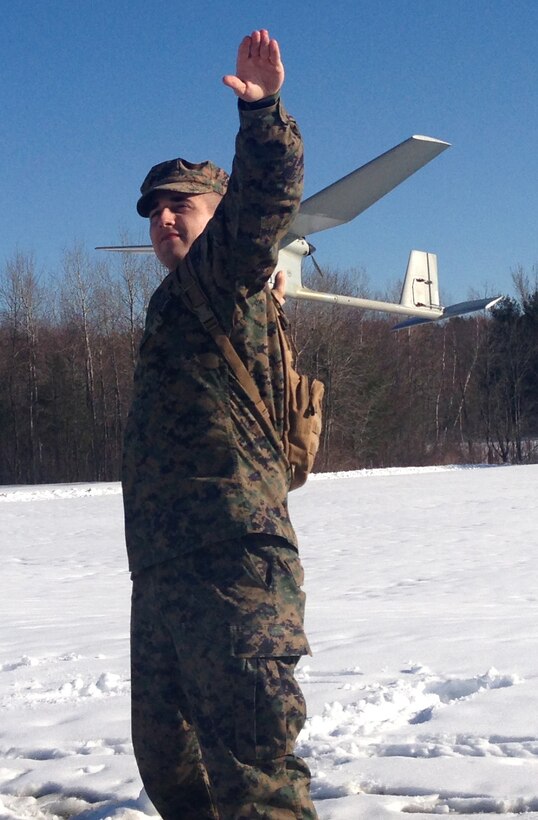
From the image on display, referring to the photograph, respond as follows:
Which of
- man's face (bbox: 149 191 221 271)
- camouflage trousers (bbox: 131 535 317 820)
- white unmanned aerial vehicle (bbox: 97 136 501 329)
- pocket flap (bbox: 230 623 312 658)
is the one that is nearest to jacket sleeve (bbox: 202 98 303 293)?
man's face (bbox: 149 191 221 271)

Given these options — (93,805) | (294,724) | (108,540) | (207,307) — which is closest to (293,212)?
(207,307)

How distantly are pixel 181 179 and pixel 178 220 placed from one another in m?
0.10

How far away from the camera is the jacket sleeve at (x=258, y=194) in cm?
190

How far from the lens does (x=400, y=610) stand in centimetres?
629

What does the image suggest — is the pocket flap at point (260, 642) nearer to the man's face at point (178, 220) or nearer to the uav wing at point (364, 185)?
the man's face at point (178, 220)

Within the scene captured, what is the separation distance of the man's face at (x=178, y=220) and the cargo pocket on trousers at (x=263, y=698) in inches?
36.8

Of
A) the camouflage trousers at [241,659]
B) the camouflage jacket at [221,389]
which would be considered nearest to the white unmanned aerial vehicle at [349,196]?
the camouflage jacket at [221,389]

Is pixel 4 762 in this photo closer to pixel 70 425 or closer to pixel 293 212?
pixel 293 212

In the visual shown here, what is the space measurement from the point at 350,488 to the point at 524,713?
59.2 feet

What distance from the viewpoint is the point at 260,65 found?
74.4 inches

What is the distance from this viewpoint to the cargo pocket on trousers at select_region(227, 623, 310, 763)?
6.31 feet

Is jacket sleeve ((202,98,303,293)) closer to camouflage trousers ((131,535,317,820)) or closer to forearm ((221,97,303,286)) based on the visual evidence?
forearm ((221,97,303,286))

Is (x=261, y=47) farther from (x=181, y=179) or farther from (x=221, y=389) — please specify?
(x=221, y=389)

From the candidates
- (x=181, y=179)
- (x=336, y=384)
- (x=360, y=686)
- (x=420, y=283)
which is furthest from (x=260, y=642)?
(x=336, y=384)
